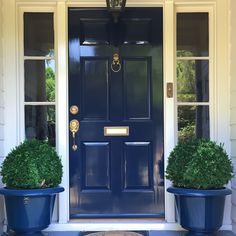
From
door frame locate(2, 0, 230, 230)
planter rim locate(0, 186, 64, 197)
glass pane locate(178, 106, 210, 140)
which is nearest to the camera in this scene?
planter rim locate(0, 186, 64, 197)

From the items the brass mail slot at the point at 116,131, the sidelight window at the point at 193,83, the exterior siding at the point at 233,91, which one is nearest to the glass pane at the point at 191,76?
the sidelight window at the point at 193,83

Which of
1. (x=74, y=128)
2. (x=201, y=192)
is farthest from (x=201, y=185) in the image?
(x=74, y=128)

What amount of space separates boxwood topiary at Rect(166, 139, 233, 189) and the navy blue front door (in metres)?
0.44

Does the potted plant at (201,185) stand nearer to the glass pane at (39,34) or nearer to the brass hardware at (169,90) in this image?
the brass hardware at (169,90)

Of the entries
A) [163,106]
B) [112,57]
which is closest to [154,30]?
[112,57]

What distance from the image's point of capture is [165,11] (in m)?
3.61

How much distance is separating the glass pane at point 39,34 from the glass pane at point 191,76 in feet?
3.80

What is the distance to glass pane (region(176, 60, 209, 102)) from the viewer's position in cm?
369

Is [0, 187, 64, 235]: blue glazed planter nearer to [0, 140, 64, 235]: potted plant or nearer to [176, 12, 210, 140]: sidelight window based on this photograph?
[0, 140, 64, 235]: potted plant

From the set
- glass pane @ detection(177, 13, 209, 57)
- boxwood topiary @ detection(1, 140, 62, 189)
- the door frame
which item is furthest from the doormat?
glass pane @ detection(177, 13, 209, 57)

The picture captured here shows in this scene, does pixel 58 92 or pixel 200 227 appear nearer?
pixel 200 227

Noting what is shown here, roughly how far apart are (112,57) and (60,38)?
18.8 inches

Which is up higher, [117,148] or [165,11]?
[165,11]

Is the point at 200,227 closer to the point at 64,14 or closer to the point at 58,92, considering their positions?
the point at 58,92
